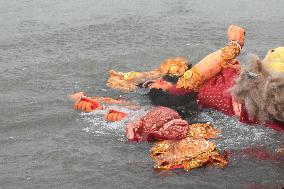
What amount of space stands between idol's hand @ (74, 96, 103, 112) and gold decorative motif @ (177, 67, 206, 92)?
742 mm

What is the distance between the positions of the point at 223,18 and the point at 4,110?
11.9 ft

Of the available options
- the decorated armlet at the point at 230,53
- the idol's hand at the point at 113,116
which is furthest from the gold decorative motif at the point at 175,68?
the idol's hand at the point at 113,116

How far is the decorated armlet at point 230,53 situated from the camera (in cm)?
419

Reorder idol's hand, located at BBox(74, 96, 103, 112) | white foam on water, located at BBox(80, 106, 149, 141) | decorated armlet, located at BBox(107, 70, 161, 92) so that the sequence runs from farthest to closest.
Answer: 1. decorated armlet, located at BBox(107, 70, 161, 92)
2. idol's hand, located at BBox(74, 96, 103, 112)
3. white foam on water, located at BBox(80, 106, 149, 141)

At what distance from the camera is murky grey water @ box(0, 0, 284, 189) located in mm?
3482

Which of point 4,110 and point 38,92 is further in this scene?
point 38,92

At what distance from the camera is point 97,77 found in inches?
212

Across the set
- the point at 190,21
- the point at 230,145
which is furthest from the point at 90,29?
A: the point at 230,145

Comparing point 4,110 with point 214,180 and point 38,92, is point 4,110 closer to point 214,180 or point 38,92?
point 38,92

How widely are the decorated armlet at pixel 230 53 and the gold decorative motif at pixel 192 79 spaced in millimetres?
204

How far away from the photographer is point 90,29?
6840 millimetres

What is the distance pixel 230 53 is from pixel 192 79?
14.3 inches

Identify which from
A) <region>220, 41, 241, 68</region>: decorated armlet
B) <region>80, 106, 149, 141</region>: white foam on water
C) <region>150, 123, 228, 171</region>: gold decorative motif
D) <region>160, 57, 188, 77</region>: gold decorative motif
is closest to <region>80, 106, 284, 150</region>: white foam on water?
<region>80, 106, 149, 141</region>: white foam on water

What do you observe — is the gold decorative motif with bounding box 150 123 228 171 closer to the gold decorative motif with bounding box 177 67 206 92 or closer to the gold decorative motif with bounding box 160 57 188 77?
the gold decorative motif with bounding box 177 67 206 92
